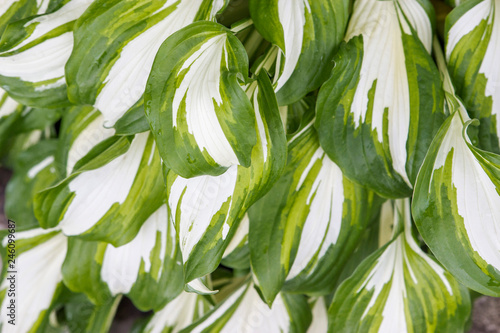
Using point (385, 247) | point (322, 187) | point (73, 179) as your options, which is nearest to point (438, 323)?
point (385, 247)

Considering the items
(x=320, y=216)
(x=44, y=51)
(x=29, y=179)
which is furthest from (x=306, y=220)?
(x=29, y=179)

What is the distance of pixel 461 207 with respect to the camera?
1.68 feet

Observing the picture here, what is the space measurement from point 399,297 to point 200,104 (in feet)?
1.15

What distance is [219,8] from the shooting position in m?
0.53

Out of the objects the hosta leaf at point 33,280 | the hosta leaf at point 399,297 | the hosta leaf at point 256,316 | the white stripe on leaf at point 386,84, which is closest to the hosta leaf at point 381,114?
the white stripe on leaf at point 386,84

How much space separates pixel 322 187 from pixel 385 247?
0.11 metres

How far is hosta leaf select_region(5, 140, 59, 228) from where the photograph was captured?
2.72 ft

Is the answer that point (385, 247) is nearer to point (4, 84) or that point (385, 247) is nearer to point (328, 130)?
point (328, 130)

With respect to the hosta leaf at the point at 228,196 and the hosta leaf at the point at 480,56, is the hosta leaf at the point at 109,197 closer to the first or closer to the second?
the hosta leaf at the point at 228,196

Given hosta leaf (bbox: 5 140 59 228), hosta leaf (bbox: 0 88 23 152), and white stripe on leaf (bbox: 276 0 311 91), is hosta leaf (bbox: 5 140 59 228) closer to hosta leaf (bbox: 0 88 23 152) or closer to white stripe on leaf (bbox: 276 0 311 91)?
hosta leaf (bbox: 0 88 23 152)

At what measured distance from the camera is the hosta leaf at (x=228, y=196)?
49cm

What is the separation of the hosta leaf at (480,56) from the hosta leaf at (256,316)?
329 mm

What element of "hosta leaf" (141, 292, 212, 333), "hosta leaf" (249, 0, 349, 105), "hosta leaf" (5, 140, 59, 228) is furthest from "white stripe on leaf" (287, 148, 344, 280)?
"hosta leaf" (5, 140, 59, 228)

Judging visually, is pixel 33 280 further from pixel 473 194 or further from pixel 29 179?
pixel 473 194
